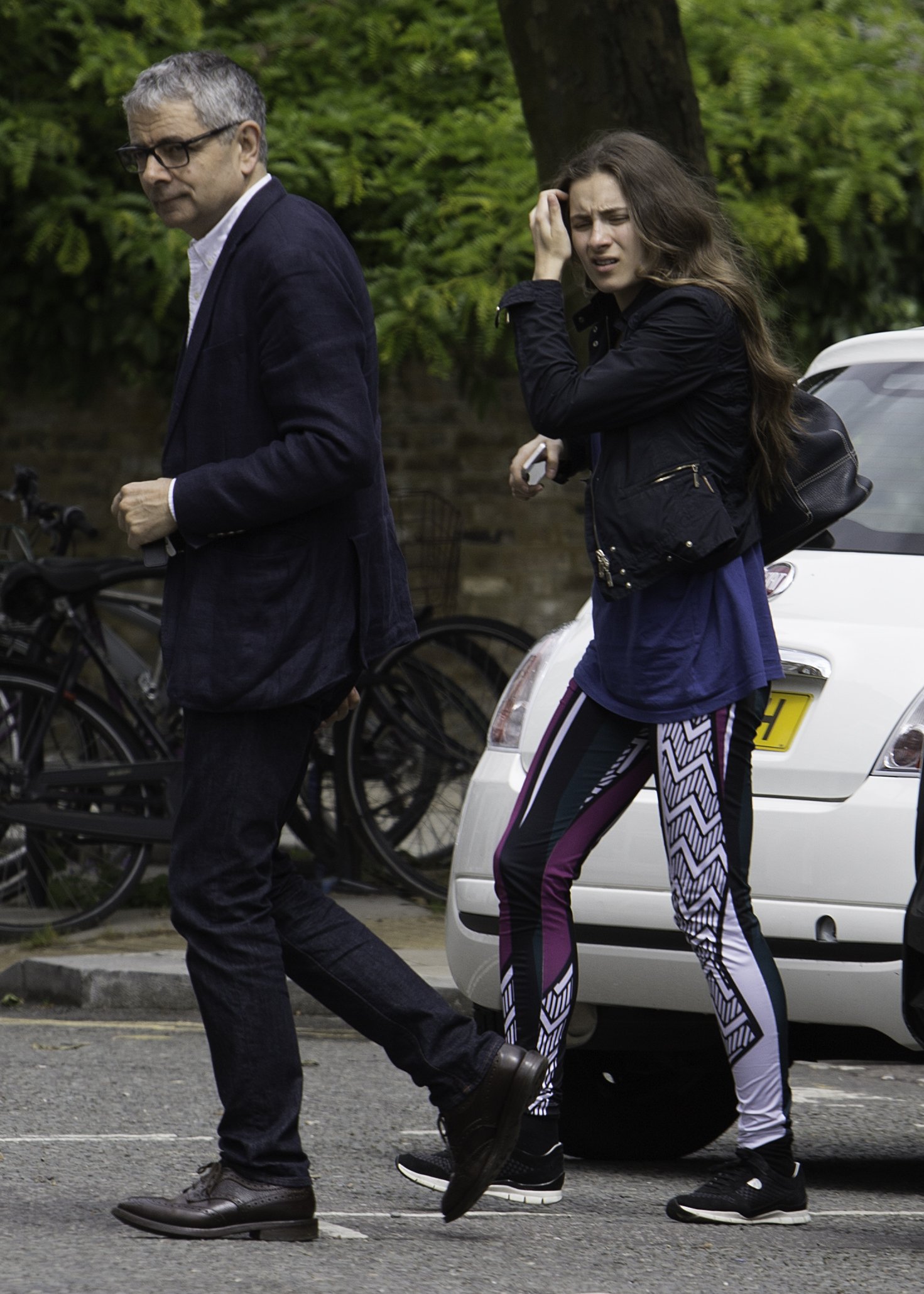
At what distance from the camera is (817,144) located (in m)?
10.4

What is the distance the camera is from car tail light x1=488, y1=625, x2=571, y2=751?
4574mm

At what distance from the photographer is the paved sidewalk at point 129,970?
668 centimetres

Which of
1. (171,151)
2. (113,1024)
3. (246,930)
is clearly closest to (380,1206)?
(246,930)

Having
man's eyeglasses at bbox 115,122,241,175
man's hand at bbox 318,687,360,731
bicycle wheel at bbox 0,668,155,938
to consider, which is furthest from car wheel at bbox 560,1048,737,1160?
bicycle wheel at bbox 0,668,155,938

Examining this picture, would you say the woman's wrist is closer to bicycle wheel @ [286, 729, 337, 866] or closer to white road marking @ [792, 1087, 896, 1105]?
white road marking @ [792, 1087, 896, 1105]

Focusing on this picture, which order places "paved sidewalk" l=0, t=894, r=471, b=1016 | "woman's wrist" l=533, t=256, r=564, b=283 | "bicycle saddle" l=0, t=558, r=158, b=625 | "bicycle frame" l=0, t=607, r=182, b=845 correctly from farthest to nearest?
"bicycle saddle" l=0, t=558, r=158, b=625 < "bicycle frame" l=0, t=607, r=182, b=845 < "paved sidewalk" l=0, t=894, r=471, b=1016 < "woman's wrist" l=533, t=256, r=564, b=283

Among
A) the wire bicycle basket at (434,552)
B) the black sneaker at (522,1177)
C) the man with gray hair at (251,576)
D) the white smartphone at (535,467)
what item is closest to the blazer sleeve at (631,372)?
the white smartphone at (535,467)

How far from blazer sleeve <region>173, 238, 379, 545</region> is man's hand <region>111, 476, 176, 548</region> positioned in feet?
0.08

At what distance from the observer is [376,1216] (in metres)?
3.86

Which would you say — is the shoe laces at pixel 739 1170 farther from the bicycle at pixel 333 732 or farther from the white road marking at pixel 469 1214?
the bicycle at pixel 333 732

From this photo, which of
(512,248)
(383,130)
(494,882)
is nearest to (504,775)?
(494,882)

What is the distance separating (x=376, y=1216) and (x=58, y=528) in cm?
481

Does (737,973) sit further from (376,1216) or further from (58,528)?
(58,528)

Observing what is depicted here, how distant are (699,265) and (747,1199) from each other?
168 centimetres
